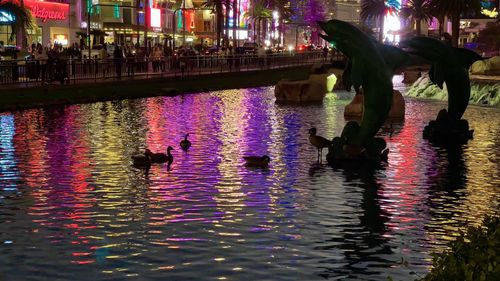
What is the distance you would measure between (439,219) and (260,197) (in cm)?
337

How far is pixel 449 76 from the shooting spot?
2319 centimetres

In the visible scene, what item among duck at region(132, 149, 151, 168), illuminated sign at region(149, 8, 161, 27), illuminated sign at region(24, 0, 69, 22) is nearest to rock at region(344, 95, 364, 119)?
duck at region(132, 149, 151, 168)

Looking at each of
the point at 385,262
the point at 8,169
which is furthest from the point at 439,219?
the point at 8,169

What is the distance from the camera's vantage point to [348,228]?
486 inches

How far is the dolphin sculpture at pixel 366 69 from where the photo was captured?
1814 cm

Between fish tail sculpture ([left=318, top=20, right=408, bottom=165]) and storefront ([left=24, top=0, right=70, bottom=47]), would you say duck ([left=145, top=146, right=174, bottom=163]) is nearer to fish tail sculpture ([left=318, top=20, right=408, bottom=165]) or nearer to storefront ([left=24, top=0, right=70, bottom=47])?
fish tail sculpture ([left=318, top=20, right=408, bottom=165])

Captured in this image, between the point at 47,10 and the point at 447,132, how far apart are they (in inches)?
1939

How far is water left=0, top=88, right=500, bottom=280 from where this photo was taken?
10.4 m

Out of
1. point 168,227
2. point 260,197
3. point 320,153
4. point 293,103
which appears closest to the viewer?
point 168,227

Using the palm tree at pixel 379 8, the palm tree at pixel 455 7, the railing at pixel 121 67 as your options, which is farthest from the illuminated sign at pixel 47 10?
the palm tree at pixel 379 8

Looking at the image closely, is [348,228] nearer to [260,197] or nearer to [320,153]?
[260,197]

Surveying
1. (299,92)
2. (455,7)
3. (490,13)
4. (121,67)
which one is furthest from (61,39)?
(490,13)

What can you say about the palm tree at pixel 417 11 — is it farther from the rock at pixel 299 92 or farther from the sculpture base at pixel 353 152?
the sculpture base at pixel 353 152

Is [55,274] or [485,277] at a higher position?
[485,277]
